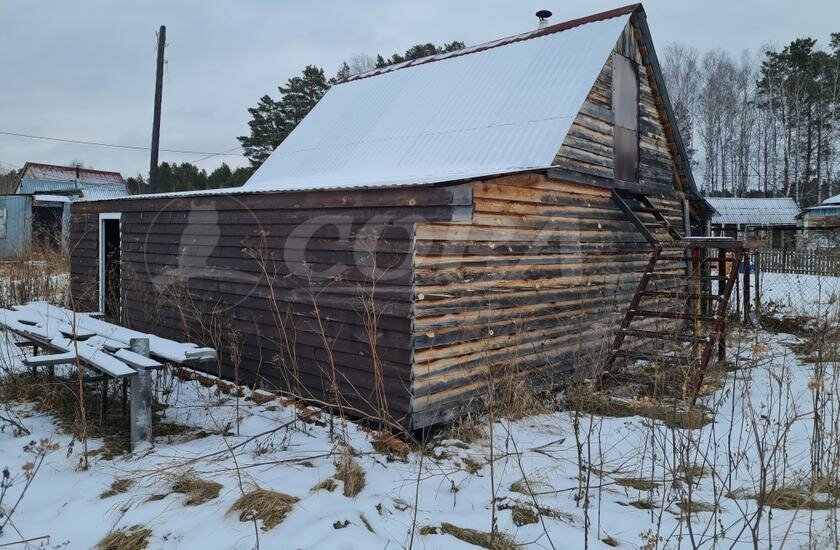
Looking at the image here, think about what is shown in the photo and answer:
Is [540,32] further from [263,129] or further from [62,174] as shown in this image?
[62,174]

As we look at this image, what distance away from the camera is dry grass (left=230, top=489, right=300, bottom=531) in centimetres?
381

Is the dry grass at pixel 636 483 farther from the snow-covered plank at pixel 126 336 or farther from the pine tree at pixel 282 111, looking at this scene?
the pine tree at pixel 282 111

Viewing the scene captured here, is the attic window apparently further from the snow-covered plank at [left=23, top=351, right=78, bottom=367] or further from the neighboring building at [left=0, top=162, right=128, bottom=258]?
the neighboring building at [left=0, top=162, right=128, bottom=258]

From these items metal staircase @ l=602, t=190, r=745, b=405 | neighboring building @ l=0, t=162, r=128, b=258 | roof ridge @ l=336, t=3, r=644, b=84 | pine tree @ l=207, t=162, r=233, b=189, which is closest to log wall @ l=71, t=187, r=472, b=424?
metal staircase @ l=602, t=190, r=745, b=405

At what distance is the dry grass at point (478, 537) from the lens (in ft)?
11.8

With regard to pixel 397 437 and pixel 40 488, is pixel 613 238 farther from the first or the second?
pixel 40 488

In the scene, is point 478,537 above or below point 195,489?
below

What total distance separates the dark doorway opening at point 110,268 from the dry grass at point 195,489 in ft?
23.5

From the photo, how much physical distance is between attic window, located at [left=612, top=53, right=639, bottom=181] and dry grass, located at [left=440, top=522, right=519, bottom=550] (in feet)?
22.5

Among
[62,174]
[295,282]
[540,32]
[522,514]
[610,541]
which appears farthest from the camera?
[62,174]

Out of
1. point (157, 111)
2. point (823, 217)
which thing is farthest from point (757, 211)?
point (157, 111)

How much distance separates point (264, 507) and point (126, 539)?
0.84 m

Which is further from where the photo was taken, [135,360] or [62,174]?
[62,174]

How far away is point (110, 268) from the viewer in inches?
421
